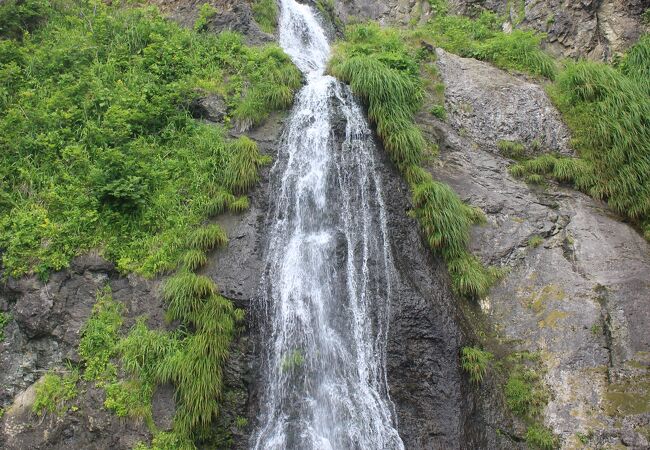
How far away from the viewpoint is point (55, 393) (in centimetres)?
661

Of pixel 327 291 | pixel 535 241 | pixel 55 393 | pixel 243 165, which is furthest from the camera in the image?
pixel 243 165

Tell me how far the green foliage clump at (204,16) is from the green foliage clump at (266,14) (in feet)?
4.04

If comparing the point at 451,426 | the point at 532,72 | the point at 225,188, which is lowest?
the point at 451,426

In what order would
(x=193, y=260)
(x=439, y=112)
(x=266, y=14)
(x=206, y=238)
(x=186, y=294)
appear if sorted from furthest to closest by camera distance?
(x=266, y=14) → (x=439, y=112) → (x=206, y=238) → (x=193, y=260) → (x=186, y=294)

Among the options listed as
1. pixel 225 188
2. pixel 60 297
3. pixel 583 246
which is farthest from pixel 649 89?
pixel 60 297

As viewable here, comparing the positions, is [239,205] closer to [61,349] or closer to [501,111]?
[61,349]

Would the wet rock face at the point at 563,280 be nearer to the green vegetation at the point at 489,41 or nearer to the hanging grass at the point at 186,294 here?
the green vegetation at the point at 489,41

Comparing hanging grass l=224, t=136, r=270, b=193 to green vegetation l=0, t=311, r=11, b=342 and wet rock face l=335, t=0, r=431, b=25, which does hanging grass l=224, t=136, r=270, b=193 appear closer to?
green vegetation l=0, t=311, r=11, b=342

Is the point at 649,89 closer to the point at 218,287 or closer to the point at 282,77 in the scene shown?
the point at 282,77

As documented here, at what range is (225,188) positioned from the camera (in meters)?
8.60

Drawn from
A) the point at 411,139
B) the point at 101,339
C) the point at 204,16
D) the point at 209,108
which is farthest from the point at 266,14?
the point at 101,339

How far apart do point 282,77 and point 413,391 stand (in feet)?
24.2

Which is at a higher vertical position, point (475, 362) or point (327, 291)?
point (327, 291)

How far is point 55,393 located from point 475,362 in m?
6.23
